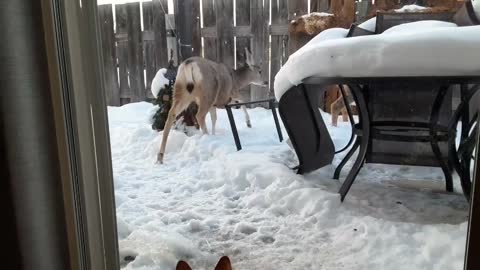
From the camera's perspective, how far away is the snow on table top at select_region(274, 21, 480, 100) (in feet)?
4.21

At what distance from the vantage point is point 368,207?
5.29 feet

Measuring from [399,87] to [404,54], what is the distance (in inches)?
9.4

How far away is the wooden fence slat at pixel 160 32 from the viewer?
205 cm

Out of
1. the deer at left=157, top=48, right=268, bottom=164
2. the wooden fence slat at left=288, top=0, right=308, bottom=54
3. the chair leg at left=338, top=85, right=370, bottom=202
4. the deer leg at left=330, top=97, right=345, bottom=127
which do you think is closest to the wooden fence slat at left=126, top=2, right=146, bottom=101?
the deer at left=157, top=48, right=268, bottom=164

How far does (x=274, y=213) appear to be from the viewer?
5.30 ft

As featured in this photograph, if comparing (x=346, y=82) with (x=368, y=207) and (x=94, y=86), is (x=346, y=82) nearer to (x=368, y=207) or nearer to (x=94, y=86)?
(x=368, y=207)

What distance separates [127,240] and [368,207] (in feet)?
3.19

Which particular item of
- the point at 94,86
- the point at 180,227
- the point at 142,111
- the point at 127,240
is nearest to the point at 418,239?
the point at 180,227

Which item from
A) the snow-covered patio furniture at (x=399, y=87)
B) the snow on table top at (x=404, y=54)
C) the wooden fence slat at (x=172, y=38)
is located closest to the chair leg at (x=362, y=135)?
the snow-covered patio furniture at (x=399, y=87)

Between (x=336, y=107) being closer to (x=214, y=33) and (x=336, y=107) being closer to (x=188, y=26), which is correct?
(x=214, y=33)

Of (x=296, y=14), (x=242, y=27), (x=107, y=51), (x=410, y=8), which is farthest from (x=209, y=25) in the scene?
(x=107, y=51)

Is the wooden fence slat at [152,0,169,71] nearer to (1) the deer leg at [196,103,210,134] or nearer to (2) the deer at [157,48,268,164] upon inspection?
(2) the deer at [157,48,268,164]

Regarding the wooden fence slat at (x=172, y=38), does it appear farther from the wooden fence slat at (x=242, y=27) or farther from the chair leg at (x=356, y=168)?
the chair leg at (x=356, y=168)

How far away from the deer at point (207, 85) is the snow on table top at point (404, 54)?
1.01m
